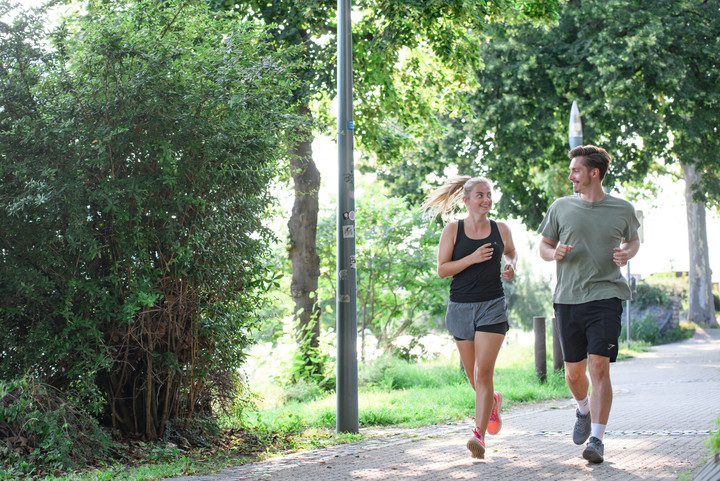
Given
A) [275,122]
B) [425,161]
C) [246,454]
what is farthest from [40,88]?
[425,161]

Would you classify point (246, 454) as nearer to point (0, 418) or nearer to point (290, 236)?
point (0, 418)

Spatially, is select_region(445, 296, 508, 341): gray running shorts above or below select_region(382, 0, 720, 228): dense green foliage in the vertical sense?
below

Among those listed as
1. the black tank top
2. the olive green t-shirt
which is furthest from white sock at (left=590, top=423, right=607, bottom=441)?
the black tank top

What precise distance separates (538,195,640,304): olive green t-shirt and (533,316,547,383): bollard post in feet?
22.1

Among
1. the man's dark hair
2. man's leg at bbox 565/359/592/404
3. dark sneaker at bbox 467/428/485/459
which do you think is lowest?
dark sneaker at bbox 467/428/485/459

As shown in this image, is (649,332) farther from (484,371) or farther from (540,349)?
(484,371)

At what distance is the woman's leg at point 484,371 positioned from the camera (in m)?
6.36

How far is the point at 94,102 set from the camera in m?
6.71

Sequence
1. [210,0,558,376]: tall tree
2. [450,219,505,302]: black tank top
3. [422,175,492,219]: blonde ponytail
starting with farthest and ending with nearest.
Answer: [210,0,558,376]: tall tree
[422,175,492,219]: blonde ponytail
[450,219,505,302]: black tank top

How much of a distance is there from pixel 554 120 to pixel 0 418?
17477 mm

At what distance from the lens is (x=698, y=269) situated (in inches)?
1454

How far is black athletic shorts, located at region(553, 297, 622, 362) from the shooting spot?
6.17 m

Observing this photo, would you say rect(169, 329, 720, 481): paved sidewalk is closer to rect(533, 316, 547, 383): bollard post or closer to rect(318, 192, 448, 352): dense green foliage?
rect(533, 316, 547, 383): bollard post

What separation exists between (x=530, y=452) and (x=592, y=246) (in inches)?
71.6
